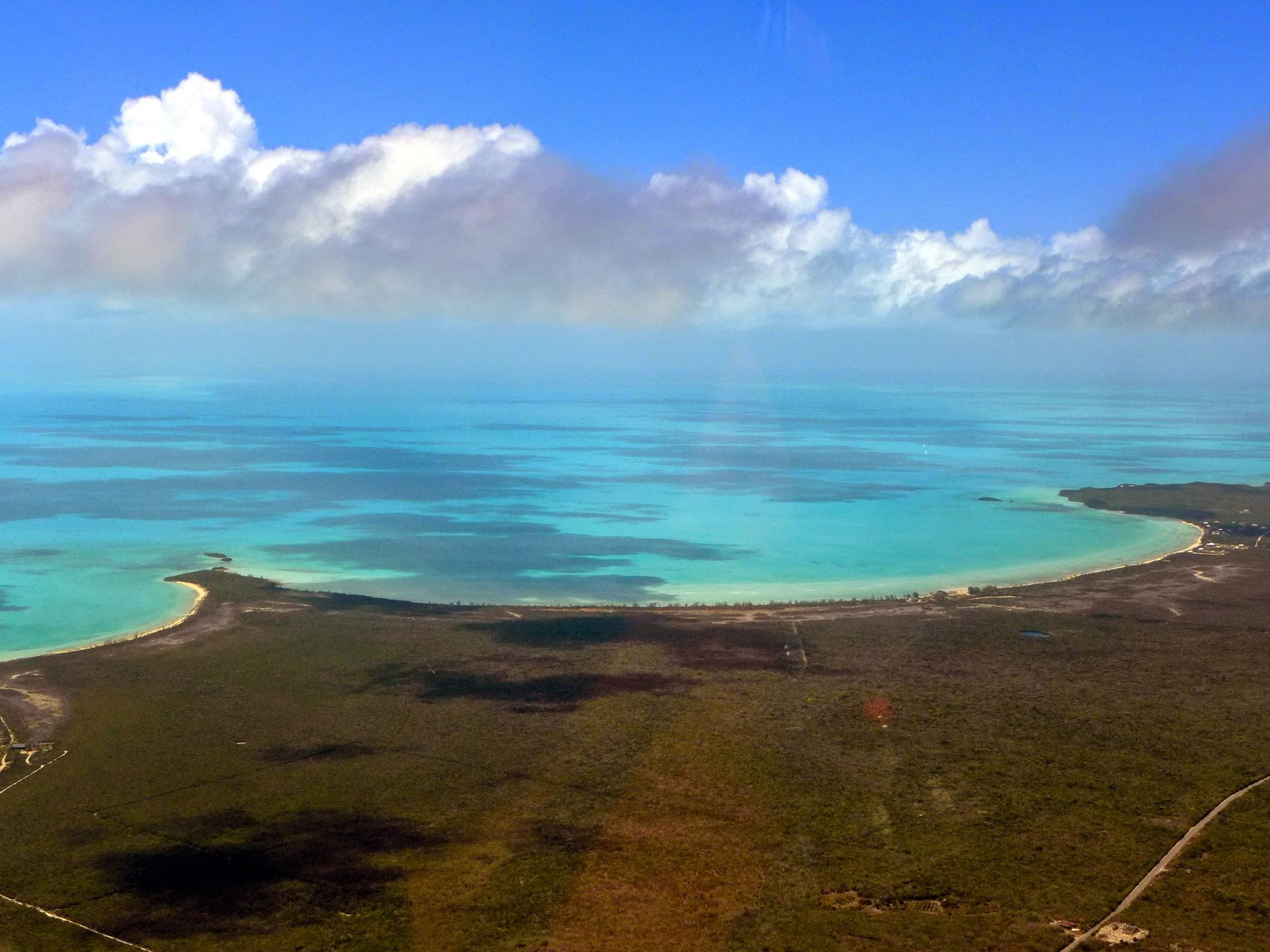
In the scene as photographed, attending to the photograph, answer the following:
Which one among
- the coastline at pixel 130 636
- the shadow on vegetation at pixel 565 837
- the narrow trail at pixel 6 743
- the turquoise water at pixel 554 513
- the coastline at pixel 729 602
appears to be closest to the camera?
the shadow on vegetation at pixel 565 837

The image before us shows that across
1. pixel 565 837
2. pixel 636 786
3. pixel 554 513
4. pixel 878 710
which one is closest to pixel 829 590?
pixel 878 710

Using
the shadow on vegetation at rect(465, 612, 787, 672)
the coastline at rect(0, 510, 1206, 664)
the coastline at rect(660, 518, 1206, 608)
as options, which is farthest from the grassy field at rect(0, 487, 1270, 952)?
the coastline at rect(660, 518, 1206, 608)

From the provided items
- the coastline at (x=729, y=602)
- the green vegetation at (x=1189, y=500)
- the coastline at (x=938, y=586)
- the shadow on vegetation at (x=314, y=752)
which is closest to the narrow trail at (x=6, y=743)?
the shadow on vegetation at (x=314, y=752)

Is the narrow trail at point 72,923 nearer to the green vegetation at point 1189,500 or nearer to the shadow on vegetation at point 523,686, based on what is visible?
the shadow on vegetation at point 523,686

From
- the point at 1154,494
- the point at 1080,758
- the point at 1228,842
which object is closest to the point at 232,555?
the point at 1080,758

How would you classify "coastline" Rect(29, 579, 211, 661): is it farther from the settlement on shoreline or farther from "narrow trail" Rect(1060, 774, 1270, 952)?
"narrow trail" Rect(1060, 774, 1270, 952)

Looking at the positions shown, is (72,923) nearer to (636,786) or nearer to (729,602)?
(636,786)
